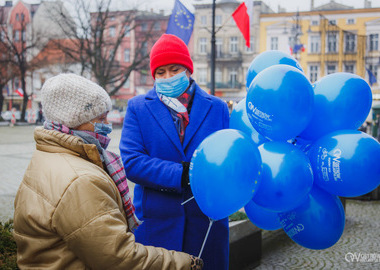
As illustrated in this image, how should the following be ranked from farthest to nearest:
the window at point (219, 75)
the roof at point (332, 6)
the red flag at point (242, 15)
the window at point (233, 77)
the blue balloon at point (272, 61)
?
the window at point (219, 75)
the window at point (233, 77)
the roof at point (332, 6)
the red flag at point (242, 15)
the blue balloon at point (272, 61)

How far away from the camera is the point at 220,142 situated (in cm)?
187

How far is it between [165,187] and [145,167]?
158 millimetres

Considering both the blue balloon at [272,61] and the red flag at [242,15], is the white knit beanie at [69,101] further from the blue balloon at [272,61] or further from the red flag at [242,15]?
the red flag at [242,15]

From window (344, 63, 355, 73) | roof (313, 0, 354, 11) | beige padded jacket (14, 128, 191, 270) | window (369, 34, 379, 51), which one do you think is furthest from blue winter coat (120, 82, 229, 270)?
roof (313, 0, 354, 11)

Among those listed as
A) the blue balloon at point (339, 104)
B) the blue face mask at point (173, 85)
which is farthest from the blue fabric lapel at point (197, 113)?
the blue balloon at point (339, 104)

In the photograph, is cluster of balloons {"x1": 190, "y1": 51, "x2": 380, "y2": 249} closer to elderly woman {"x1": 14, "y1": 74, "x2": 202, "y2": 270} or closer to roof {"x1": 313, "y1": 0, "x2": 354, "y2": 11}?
elderly woman {"x1": 14, "y1": 74, "x2": 202, "y2": 270}

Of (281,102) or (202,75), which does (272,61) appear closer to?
(281,102)

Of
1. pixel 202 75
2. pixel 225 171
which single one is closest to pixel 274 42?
pixel 202 75

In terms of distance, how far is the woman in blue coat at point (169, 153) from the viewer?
7.29 ft

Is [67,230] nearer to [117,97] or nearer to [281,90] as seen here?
[281,90]

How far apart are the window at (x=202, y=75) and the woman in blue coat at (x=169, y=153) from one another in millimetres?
41711

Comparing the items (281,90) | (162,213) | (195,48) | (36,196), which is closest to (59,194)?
(36,196)

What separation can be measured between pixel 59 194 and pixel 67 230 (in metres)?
0.13

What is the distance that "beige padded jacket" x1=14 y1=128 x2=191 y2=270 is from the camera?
55.8 inches
